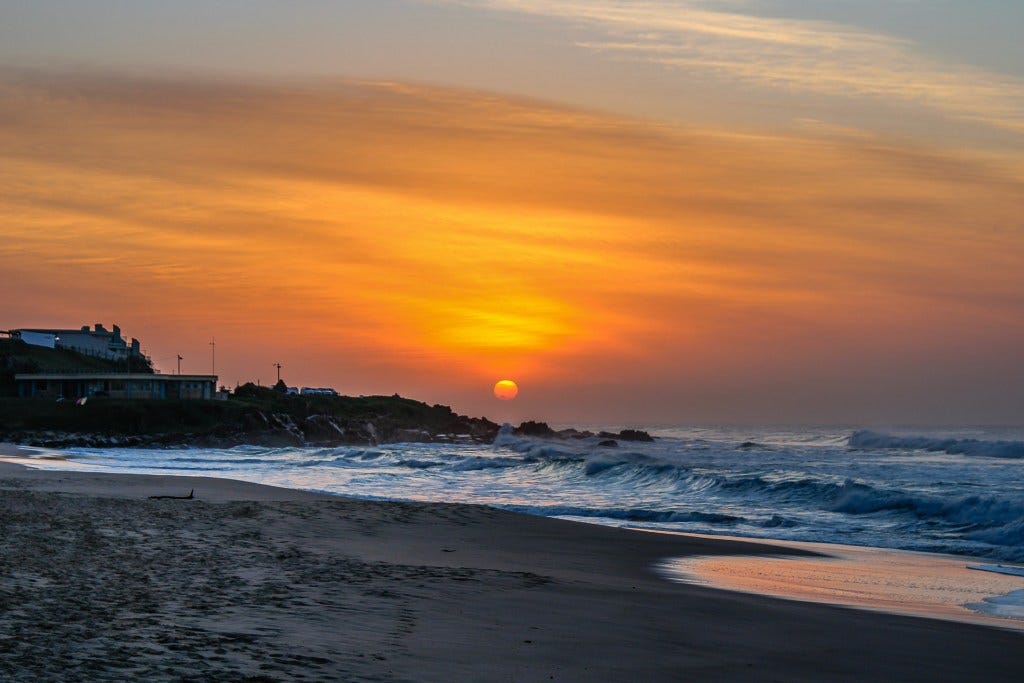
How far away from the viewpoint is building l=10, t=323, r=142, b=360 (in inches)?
4946

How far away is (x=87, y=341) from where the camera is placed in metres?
133

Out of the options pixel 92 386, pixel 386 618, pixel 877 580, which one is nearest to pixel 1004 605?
pixel 877 580

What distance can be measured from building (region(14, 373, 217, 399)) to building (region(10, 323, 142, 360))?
2275 cm

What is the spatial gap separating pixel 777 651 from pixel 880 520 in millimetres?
18806

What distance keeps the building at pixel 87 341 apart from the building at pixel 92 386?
74.6 ft

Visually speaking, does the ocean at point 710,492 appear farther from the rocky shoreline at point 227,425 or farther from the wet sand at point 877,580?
the rocky shoreline at point 227,425

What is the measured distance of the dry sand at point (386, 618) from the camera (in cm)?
882

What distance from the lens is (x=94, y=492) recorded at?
2783cm

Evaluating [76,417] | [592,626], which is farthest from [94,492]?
[76,417]

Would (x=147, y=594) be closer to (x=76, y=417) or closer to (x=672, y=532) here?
(x=672, y=532)

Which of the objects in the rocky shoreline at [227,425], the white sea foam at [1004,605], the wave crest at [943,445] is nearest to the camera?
the white sea foam at [1004,605]

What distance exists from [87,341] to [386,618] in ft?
435

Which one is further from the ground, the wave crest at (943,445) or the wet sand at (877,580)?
the wave crest at (943,445)

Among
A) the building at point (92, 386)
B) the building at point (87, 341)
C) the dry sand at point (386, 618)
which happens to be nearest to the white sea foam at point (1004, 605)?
the dry sand at point (386, 618)
